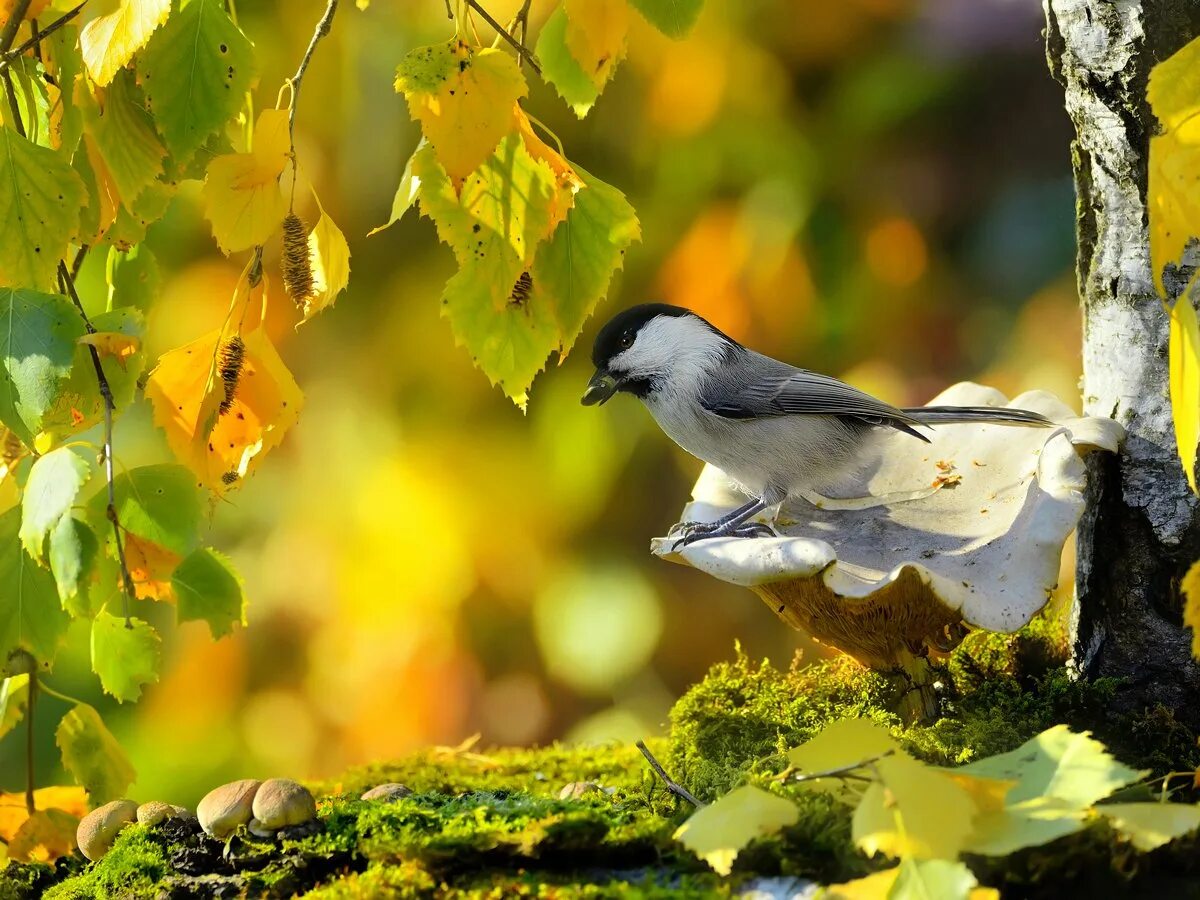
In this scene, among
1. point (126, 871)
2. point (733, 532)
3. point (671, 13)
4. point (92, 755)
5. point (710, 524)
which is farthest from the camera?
point (710, 524)

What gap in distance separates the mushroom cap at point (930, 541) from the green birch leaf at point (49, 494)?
66 centimetres

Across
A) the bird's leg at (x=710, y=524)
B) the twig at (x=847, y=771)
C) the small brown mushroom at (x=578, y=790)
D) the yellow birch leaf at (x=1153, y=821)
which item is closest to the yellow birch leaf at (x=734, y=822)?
the twig at (x=847, y=771)

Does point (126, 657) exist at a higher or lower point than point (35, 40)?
lower

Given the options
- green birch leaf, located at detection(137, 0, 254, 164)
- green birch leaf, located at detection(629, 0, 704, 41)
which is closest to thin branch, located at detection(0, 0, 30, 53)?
green birch leaf, located at detection(137, 0, 254, 164)

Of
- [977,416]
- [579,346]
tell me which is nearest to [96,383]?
[977,416]

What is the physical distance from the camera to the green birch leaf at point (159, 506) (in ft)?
3.84

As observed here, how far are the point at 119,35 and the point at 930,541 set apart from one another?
111cm

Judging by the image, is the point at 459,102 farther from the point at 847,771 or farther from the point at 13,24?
the point at 847,771

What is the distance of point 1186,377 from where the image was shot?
871 millimetres

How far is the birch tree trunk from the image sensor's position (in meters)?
1.45

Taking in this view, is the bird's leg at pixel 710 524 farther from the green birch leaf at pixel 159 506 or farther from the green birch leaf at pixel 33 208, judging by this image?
the green birch leaf at pixel 33 208

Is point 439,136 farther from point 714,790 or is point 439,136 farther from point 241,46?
point 714,790

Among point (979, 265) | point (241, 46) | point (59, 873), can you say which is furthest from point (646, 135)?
point (59, 873)

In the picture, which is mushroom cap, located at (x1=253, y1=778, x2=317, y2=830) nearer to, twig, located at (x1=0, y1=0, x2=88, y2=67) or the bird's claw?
the bird's claw
